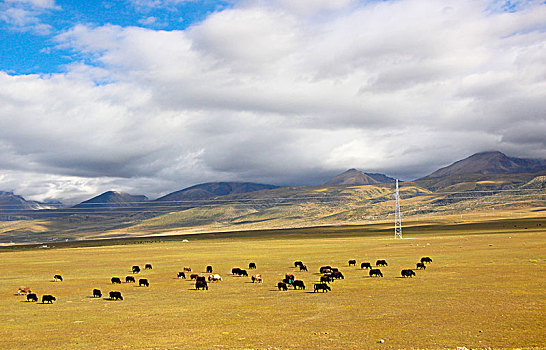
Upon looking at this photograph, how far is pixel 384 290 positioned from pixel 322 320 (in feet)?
38.5

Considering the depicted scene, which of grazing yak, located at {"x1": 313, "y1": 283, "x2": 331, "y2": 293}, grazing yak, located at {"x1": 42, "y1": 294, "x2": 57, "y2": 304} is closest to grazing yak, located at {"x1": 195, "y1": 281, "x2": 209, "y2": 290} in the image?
grazing yak, located at {"x1": 313, "y1": 283, "x2": 331, "y2": 293}

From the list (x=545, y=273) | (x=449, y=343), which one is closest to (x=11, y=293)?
(x=449, y=343)

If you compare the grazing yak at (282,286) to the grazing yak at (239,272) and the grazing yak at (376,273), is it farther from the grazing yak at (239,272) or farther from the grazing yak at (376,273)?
the grazing yak at (239,272)

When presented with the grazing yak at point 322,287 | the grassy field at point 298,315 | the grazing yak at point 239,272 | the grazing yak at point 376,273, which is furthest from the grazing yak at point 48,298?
the grazing yak at point 376,273

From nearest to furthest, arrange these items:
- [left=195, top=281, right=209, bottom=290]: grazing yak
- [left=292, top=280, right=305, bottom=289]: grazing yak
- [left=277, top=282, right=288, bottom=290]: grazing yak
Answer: [left=277, top=282, right=288, bottom=290]: grazing yak
[left=292, top=280, right=305, bottom=289]: grazing yak
[left=195, top=281, right=209, bottom=290]: grazing yak

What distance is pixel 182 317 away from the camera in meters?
26.1

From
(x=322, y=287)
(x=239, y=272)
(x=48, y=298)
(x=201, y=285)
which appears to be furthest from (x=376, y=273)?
(x=48, y=298)

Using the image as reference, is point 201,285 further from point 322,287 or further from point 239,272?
point 322,287

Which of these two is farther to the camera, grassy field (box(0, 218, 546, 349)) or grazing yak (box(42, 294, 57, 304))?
grazing yak (box(42, 294, 57, 304))

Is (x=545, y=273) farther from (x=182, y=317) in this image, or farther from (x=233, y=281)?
(x=182, y=317)

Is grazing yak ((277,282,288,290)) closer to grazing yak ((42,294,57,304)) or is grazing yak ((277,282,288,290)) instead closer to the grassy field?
the grassy field

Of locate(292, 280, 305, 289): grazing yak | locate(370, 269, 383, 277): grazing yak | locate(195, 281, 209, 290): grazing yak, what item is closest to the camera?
locate(292, 280, 305, 289): grazing yak

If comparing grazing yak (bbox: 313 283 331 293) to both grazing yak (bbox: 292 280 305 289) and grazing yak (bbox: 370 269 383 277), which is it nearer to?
grazing yak (bbox: 292 280 305 289)

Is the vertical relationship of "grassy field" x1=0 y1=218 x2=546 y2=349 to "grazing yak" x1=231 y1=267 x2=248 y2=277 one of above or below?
above
